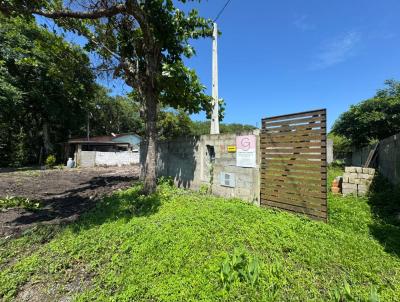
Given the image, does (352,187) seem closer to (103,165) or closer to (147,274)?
(147,274)

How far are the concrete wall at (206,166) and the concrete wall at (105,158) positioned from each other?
13.0 metres

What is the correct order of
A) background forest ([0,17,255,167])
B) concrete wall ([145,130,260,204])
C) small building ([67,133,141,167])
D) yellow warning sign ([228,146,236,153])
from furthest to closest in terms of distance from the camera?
1. small building ([67,133,141,167])
2. background forest ([0,17,255,167])
3. yellow warning sign ([228,146,236,153])
4. concrete wall ([145,130,260,204])

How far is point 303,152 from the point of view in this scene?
4.66 m

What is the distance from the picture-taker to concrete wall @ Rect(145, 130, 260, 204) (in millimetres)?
5727

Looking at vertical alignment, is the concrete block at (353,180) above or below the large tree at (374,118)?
below

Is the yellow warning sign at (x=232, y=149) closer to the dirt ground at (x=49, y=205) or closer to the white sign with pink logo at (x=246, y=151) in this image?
the white sign with pink logo at (x=246, y=151)

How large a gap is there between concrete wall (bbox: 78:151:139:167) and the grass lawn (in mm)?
16449

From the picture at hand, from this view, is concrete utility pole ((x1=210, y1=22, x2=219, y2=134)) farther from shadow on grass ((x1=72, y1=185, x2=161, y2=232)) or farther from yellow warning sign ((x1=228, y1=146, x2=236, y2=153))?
shadow on grass ((x1=72, y1=185, x2=161, y2=232))

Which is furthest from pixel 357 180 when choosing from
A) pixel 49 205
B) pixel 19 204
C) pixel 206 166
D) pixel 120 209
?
pixel 19 204

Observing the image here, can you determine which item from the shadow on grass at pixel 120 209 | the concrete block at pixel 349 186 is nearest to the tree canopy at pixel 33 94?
the shadow on grass at pixel 120 209

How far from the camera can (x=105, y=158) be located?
20.9m

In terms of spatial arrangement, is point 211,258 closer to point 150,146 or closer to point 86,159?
point 150,146

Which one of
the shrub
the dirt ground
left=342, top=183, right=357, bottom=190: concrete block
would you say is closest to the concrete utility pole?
left=342, top=183, right=357, bottom=190: concrete block

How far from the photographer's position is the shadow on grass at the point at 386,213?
12.0 feet
